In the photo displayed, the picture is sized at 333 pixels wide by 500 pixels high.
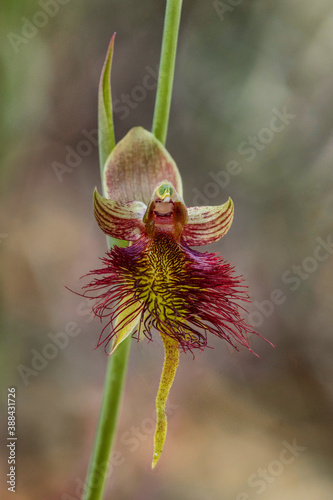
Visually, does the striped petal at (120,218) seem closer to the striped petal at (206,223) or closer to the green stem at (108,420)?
the striped petal at (206,223)

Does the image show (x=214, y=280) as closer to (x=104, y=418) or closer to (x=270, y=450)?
(x=104, y=418)

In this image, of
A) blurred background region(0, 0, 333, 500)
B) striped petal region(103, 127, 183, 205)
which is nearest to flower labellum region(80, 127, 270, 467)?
striped petal region(103, 127, 183, 205)

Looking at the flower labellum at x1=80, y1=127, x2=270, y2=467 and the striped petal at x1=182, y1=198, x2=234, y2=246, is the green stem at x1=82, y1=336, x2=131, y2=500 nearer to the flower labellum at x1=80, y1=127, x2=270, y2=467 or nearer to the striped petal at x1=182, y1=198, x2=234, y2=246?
the flower labellum at x1=80, y1=127, x2=270, y2=467

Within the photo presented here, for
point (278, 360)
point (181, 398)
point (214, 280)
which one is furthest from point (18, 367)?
point (214, 280)

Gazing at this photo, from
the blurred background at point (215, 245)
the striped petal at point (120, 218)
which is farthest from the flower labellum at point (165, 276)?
the blurred background at point (215, 245)

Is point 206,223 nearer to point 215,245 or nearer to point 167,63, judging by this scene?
point 167,63

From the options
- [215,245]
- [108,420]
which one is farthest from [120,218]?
[215,245]

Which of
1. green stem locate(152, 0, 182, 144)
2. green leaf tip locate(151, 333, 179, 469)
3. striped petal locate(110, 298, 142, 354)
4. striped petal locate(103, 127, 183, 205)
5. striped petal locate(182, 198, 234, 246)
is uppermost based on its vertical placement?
green stem locate(152, 0, 182, 144)
